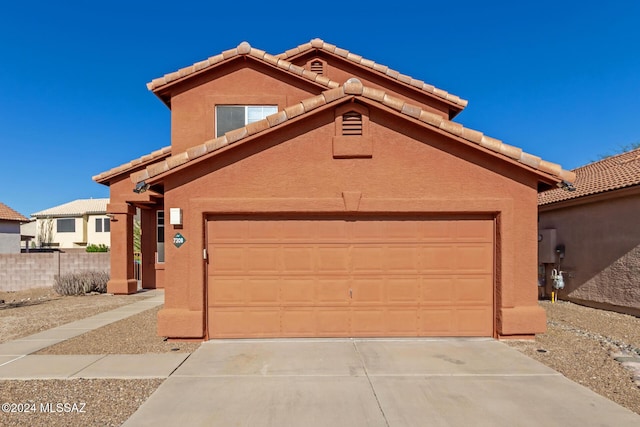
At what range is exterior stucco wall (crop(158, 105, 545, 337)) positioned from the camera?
7434mm

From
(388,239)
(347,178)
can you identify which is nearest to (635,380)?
(388,239)

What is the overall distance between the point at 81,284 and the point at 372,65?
13567mm

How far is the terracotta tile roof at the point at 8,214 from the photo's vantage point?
80.3ft

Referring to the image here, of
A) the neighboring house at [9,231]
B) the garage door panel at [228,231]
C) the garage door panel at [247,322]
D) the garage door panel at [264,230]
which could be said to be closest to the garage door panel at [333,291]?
the garage door panel at [247,322]

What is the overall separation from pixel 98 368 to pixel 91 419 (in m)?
1.74

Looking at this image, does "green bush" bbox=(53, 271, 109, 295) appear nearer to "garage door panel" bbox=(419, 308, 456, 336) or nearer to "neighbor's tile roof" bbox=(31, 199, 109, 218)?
"garage door panel" bbox=(419, 308, 456, 336)

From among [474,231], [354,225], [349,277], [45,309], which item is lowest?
[45,309]

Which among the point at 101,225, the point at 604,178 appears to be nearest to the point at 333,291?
the point at 604,178

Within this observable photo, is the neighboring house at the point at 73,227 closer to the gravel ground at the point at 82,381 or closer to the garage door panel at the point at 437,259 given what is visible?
the gravel ground at the point at 82,381

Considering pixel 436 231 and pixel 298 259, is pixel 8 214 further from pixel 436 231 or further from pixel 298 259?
pixel 436 231

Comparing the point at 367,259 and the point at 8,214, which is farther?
the point at 8,214

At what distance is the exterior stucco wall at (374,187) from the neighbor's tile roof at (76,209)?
39.8 m

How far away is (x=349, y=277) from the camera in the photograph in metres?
7.62

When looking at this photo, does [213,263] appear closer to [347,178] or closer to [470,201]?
[347,178]
